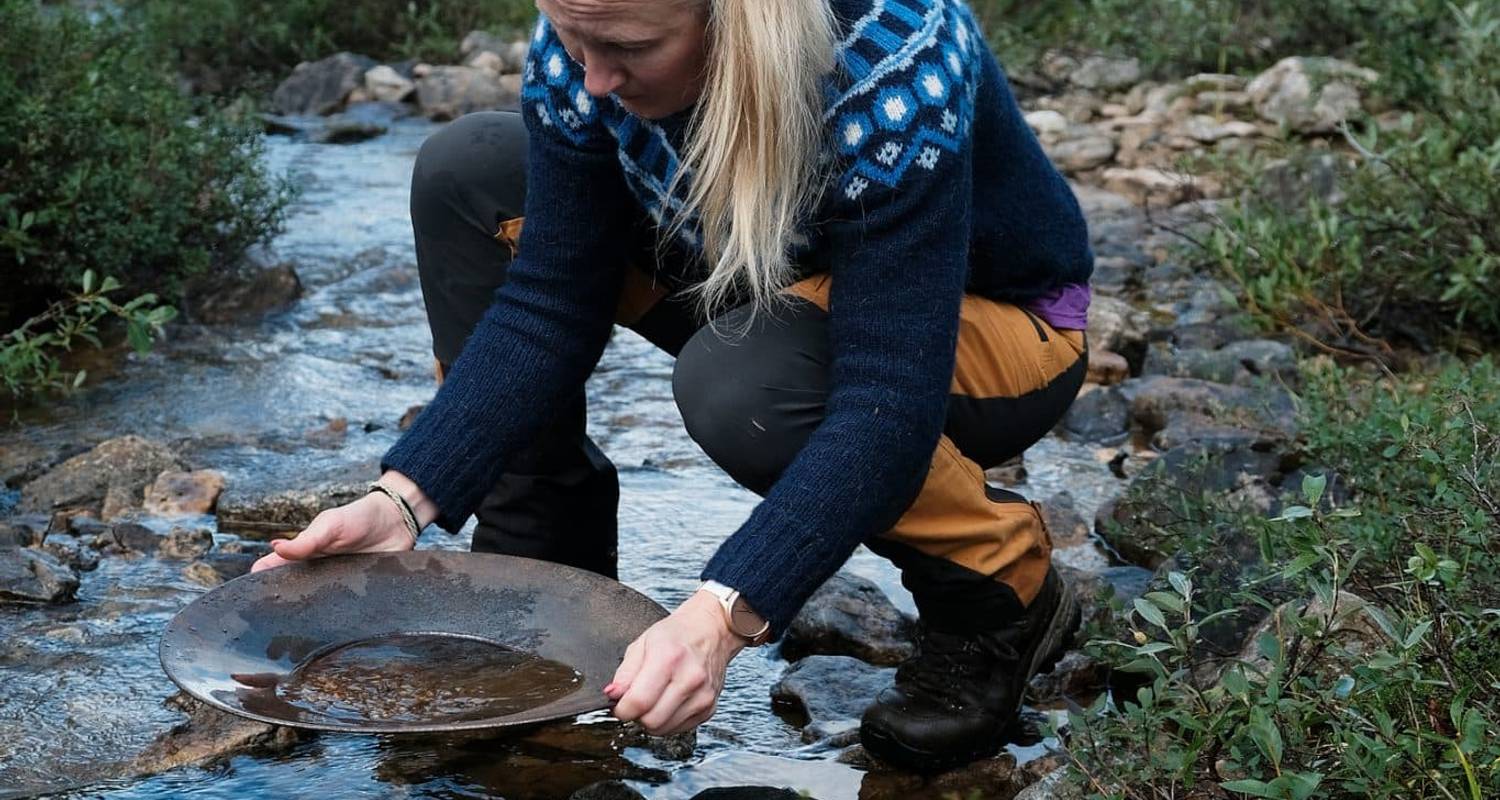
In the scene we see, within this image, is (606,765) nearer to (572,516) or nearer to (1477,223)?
(572,516)

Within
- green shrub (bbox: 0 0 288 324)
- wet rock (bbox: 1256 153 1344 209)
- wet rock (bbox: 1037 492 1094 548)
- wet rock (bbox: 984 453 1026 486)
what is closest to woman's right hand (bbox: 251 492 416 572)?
wet rock (bbox: 1037 492 1094 548)

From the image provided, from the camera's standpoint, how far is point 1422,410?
2578 millimetres

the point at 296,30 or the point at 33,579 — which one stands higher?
the point at 33,579

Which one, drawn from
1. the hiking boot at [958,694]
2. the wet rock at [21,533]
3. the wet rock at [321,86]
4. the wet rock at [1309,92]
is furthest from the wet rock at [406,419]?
the wet rock at [321,86]

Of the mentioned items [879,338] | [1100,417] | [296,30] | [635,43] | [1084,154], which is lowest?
[1084,154]

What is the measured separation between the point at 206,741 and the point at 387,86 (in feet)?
26.5

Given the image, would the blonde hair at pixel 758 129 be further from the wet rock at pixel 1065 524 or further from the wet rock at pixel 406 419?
the wet rock at pixel 406 419

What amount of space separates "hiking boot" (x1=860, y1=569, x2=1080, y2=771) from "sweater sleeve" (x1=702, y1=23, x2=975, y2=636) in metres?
0.44

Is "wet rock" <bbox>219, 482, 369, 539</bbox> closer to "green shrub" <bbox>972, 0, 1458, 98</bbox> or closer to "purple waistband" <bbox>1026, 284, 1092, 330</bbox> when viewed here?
"purple waistband" <bbox>1026, 284, 1092, 330</bbox>

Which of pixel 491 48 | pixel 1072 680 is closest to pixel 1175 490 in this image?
pixel 1072 680

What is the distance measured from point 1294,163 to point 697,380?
3548 millimetres

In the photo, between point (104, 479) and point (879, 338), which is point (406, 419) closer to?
point (104, 479)

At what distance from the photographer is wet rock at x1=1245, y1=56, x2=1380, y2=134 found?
6344 millimetres

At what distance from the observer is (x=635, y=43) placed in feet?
6.52
